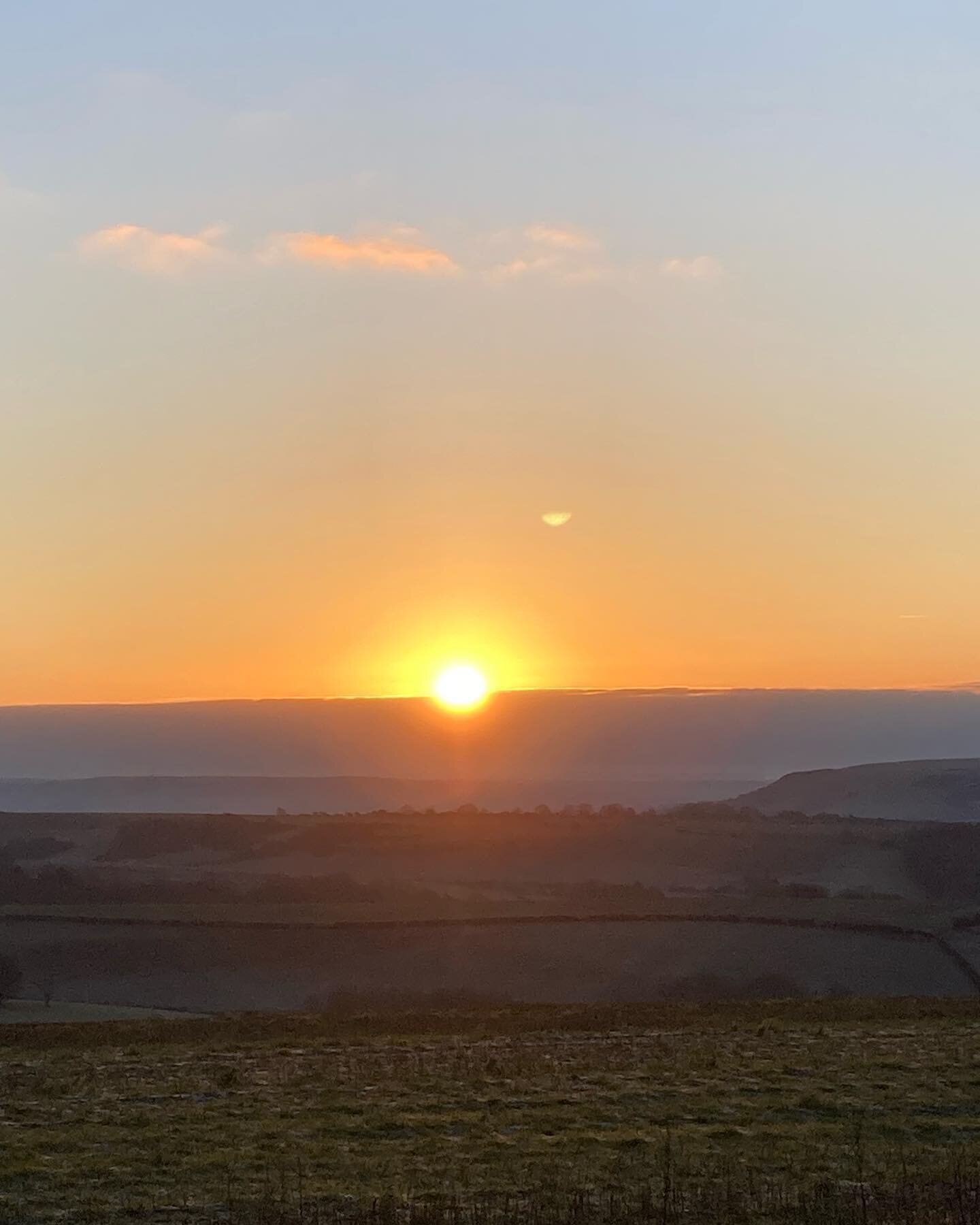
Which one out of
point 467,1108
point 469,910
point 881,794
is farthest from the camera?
point 881,794

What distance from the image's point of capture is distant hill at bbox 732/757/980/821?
129 metres

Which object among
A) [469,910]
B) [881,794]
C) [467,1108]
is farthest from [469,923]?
[881,794]

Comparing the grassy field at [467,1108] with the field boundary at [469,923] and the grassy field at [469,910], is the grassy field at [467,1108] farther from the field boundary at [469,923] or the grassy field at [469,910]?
the grassy field at [469,910]

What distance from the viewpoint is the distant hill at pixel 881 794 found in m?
129

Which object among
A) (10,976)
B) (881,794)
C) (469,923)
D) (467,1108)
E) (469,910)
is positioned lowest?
(467,1108)

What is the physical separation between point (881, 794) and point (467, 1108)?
5000 inches

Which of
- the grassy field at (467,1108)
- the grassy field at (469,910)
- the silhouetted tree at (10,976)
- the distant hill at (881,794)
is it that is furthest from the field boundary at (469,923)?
the distant hill at (881,794)

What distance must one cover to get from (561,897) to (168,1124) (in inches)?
1583

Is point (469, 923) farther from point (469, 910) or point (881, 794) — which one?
point (881, 794)

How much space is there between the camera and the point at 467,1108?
52.6 feet

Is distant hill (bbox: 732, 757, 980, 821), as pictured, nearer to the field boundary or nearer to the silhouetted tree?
the field boundary

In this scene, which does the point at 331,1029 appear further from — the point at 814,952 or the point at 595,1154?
the point at 814,952

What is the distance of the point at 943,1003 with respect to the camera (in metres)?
26.1

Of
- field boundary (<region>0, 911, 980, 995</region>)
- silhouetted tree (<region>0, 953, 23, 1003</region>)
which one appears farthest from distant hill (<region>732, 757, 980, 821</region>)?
silhouetted tree (<region>0, 953, 23, 1003</region>)
